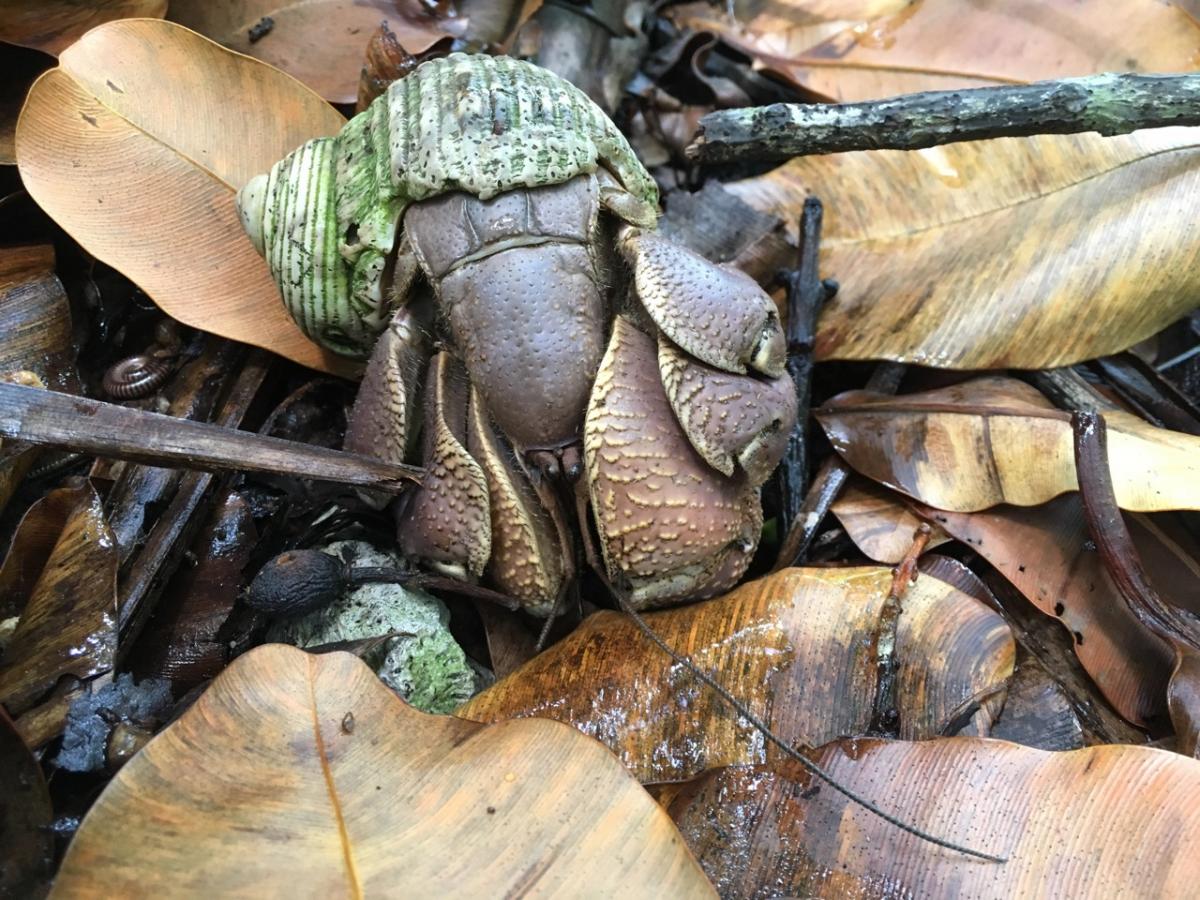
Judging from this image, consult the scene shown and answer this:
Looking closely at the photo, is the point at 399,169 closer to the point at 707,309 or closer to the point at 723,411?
the point at 707,309

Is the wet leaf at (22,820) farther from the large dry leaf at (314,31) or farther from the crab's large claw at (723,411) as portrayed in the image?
the large dry leaf at (314,31)

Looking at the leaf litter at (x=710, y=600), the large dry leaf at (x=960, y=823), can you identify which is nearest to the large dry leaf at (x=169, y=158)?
the leaf litter at (x=710, y=600)

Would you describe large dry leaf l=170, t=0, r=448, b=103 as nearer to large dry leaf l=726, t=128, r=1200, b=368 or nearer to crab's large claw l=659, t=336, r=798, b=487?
large dry leaf l=726, t=128, r=1200, b=368

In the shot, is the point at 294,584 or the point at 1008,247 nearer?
the point at 294,584

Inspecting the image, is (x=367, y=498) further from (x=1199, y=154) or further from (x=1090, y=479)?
(x=1199, y=154)

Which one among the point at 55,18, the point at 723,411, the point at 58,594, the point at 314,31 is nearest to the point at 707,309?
the point at 723,411
